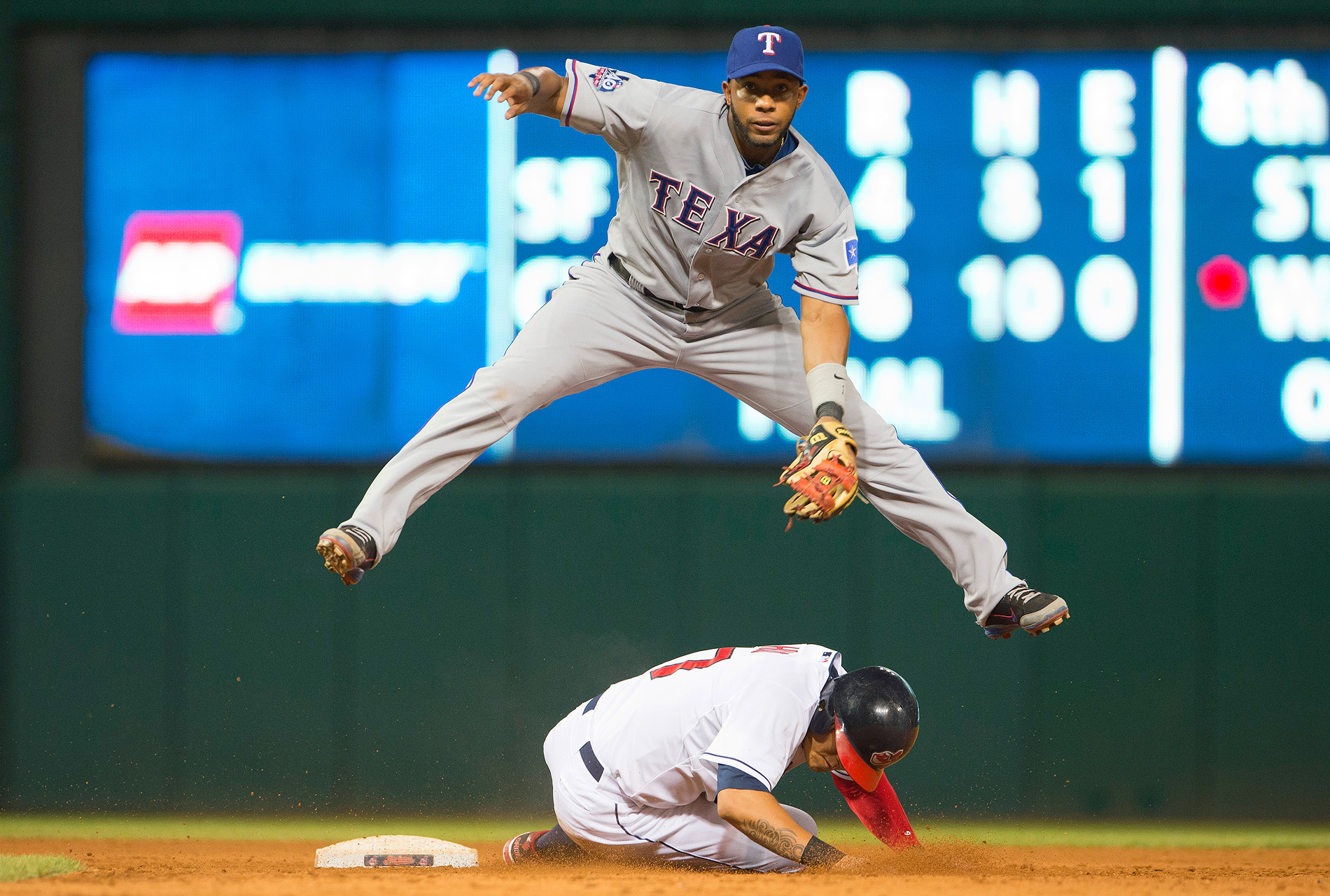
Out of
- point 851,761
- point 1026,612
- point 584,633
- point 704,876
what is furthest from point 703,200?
point 584,633

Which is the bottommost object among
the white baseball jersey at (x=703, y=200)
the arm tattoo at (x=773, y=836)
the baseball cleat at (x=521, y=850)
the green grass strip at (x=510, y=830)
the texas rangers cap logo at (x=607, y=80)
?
the green grass strip at (x=510, y=830)

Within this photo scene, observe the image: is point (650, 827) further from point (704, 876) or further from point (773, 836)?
point (773, 836)

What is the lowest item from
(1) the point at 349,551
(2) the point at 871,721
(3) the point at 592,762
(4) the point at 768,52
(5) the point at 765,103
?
(3) the point at 592,762

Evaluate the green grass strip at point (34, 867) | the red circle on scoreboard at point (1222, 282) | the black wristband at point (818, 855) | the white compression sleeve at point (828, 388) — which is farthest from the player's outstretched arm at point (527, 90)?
the red circle on scoreboard at point (1222, 282)

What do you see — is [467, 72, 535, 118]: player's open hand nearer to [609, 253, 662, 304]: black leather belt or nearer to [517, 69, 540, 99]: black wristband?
[517, 69, 540, 99]: black wristband

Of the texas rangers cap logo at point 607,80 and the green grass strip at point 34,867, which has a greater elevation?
the texas rangers cap logo at point 607,80

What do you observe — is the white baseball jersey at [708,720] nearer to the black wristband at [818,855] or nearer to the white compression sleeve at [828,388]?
the black wristband at [818,855]

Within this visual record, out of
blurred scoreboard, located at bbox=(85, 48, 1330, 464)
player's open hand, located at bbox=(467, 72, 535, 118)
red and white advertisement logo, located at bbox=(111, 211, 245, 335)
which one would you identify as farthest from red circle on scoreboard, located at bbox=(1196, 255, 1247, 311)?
red and white advertisement logo, located at bbox=(111, 211, 245, 335)
